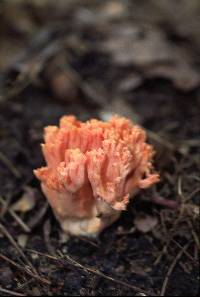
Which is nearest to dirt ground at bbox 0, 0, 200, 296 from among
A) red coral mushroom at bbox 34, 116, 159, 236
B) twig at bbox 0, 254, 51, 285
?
twig at bbox 0, 254, 51, 285

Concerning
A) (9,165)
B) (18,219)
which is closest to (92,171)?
(18,219)

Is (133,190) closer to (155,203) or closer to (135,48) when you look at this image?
(155,203)

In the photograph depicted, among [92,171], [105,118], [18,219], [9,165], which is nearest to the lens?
[92,171]

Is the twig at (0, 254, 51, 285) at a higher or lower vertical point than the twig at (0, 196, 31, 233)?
lower

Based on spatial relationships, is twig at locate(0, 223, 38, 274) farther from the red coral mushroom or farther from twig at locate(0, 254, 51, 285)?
the red coral mushroom

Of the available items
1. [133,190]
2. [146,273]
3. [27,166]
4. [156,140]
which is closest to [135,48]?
[156,140]

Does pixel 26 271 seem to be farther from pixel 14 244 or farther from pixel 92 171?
pixel 92 171
